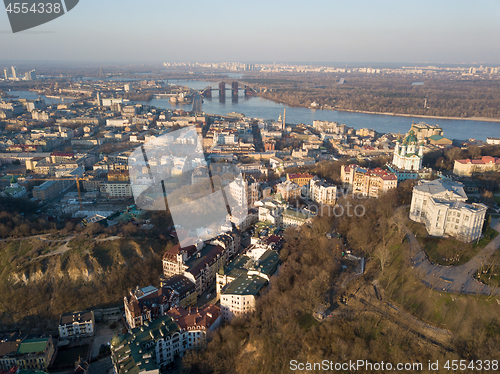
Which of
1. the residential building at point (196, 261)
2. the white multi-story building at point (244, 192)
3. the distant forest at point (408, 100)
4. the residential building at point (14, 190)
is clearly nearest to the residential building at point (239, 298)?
the residential building at point (196, 261)

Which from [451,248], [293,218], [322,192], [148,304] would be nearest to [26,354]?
[148,304]

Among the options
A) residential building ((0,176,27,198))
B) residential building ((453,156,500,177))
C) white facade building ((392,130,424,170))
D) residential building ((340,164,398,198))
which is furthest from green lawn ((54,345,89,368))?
residential building ((453,156,500,177))

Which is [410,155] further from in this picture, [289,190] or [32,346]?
[32,346]

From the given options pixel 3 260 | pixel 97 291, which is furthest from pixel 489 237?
pixel 3 260

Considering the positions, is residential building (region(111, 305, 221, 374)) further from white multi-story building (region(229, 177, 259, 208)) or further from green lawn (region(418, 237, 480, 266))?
white multi-story building (region(229, 177, 259, 208))

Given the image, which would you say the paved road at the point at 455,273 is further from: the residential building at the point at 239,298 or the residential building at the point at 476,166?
the residential building at the point at 476,166

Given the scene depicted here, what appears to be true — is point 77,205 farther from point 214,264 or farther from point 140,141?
point 140,141
